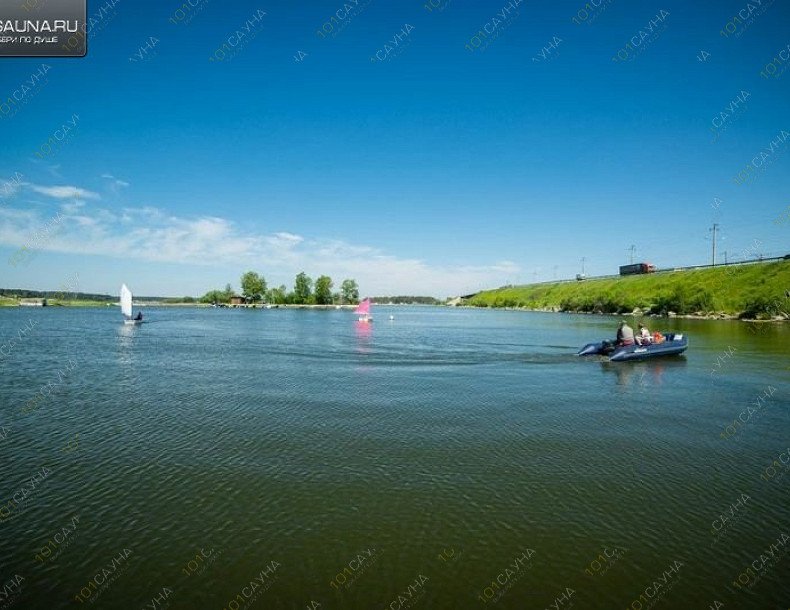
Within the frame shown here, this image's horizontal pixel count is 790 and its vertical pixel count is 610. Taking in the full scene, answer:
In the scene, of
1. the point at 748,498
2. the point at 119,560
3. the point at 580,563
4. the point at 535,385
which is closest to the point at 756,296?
the point at 535,385

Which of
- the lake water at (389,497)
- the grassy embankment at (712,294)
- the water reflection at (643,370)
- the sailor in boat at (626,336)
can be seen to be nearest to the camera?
the lake water at (389,497)

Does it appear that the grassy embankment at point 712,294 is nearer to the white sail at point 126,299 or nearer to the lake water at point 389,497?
the lake water at point 389,497

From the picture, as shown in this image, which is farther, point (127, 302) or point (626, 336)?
point (127, 302)

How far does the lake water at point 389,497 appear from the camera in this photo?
10.3 m

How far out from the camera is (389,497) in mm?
14375

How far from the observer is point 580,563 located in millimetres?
11125

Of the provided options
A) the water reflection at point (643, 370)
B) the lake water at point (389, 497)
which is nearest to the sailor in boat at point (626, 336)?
the water reflection at point (643, 370)

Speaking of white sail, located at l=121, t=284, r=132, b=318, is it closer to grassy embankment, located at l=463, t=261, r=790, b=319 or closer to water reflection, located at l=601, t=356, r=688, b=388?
water reflection, located at l=601, t=356, r=688, b=388

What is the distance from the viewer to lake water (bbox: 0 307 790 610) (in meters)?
10.3

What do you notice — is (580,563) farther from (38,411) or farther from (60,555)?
(38,411)

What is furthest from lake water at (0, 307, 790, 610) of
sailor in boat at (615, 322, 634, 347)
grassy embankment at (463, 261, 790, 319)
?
grassy embankment at (463, 261, 790, 319)

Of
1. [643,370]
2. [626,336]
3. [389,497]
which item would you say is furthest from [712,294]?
[389,497]

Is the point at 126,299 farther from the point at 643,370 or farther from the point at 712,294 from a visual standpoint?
the point at 712,294

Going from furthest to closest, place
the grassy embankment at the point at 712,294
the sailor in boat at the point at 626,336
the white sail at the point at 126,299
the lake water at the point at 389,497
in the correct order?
the grassy embankment at the point at 712,294 < the white sail at the point at 126,299 < the sailor in boat at the point at 626,336 < the lake water at the point at 389,497
